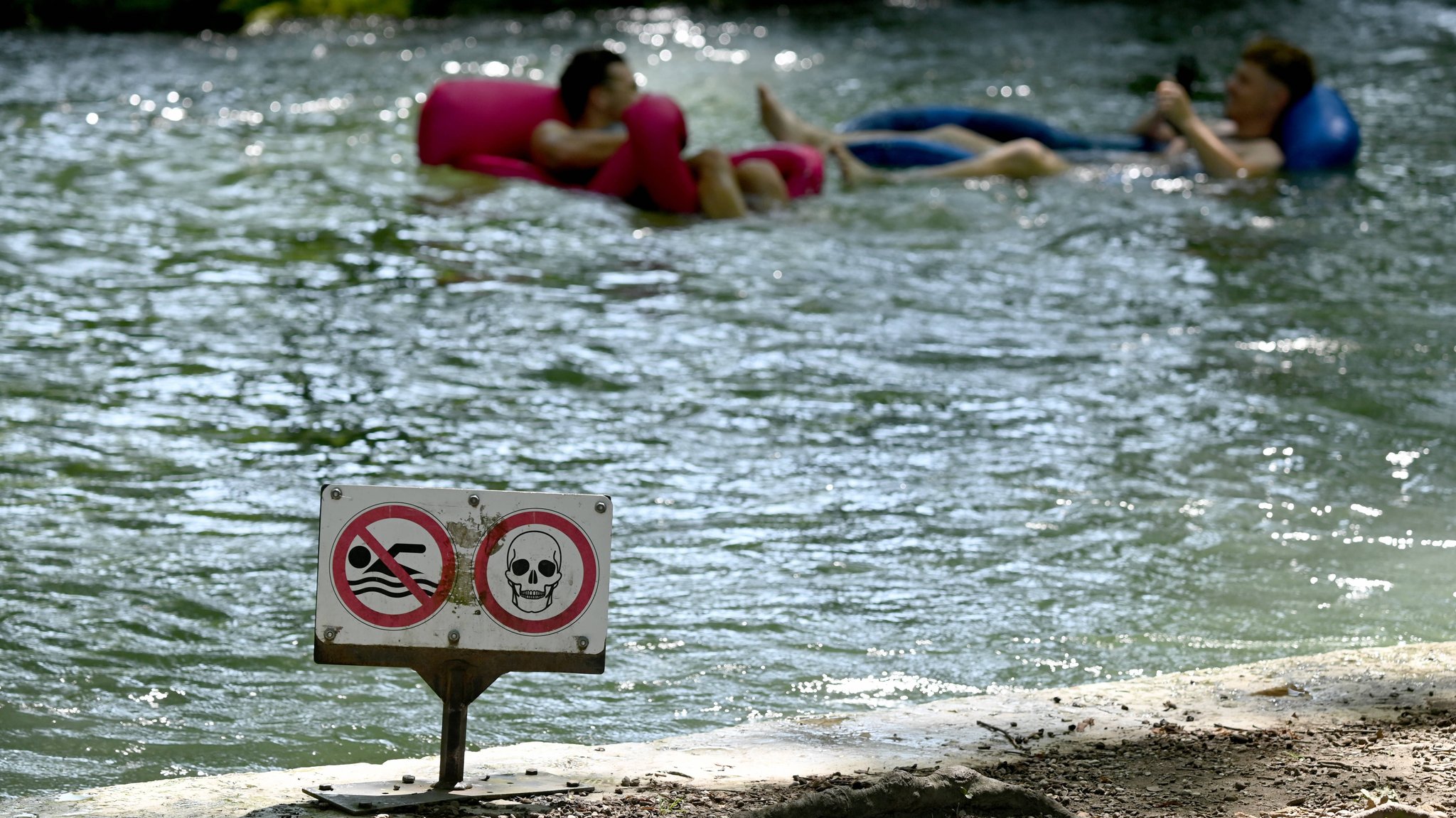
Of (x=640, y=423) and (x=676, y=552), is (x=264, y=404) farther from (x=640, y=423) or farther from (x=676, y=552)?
(x=676, y=552)

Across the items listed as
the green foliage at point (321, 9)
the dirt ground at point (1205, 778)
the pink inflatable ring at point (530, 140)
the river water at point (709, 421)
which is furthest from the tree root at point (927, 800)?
the green foliage at point (321, 9)

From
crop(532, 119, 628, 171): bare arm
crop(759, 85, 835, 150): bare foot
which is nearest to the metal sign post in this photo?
crop(532, 119, 628, 171): bare arm

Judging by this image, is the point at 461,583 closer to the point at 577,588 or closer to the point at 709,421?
the point at 577,588

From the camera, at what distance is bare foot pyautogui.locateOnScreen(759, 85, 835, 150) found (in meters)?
9.62

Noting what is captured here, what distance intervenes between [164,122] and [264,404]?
606 centimetres

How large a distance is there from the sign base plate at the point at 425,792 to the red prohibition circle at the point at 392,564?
0.90ft

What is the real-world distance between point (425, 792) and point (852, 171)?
23.6 feet

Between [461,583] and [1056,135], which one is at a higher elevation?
[1056,135]

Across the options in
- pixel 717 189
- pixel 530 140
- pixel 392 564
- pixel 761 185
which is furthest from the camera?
pixel 530 140

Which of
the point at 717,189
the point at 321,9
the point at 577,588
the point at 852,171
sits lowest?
the point at 577,588

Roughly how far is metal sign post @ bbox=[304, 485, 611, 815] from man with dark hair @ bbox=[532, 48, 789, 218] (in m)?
6.12

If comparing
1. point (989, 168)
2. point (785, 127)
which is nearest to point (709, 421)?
point (989, 168)

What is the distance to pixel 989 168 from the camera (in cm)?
932

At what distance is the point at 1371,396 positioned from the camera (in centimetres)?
565
